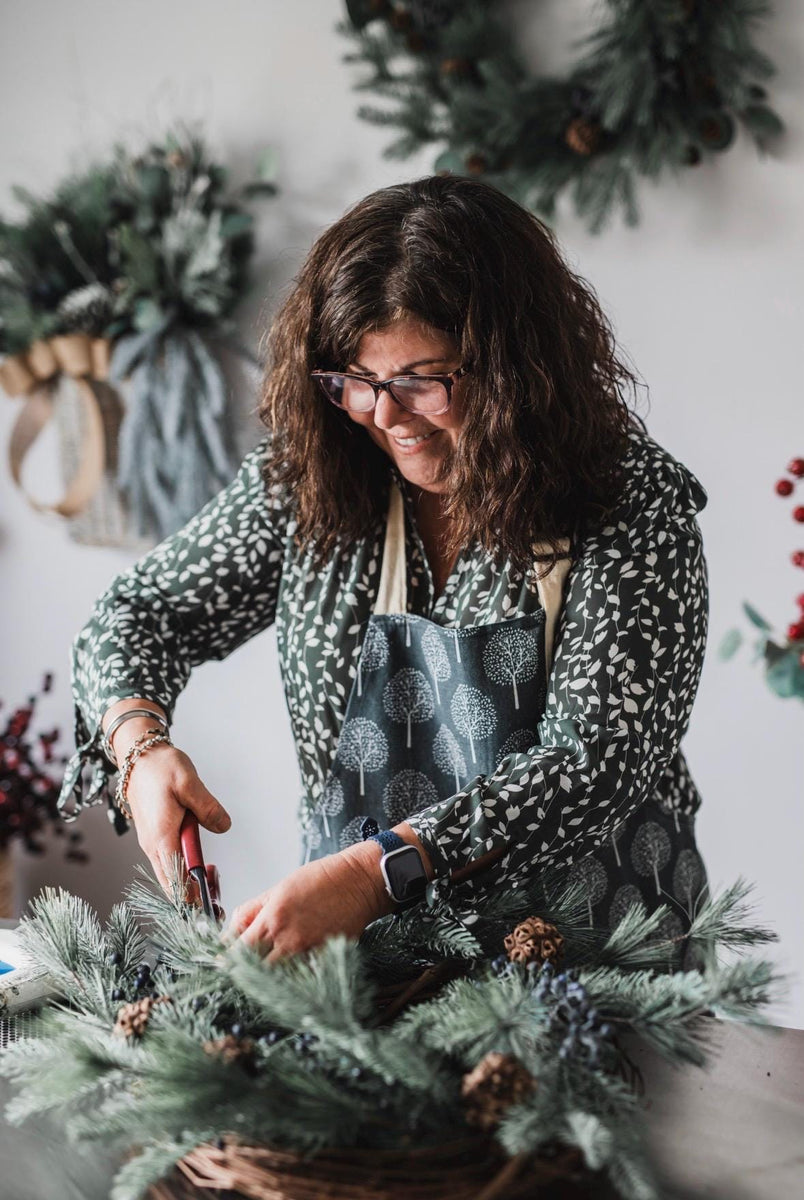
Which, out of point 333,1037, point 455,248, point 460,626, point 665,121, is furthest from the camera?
point 665,121

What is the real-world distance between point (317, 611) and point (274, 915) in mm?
504

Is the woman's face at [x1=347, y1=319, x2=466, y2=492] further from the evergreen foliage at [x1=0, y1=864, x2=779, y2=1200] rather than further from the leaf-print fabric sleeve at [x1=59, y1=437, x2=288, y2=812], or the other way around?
the evergreen foliage at [x1=0, y1=864, x2=779, y2=1200]

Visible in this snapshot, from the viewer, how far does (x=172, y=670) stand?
4.30 feet

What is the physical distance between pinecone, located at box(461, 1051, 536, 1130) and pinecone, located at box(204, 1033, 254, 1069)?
0.14m

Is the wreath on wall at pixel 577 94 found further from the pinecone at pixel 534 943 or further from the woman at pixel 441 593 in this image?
the pinecone at pixel 534 943

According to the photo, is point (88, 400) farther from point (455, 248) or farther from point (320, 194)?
point (455, 248)

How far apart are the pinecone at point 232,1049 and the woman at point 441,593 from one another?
0.40 ft

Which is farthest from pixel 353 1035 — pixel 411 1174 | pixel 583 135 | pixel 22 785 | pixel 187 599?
pixel 22 785

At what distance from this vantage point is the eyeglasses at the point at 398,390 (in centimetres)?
107

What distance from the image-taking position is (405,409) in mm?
1101

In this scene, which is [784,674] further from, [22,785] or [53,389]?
[53,389]

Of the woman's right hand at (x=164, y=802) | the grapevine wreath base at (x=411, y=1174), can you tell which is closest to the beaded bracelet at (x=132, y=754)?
the woman's right hand at (x=164, y=802)

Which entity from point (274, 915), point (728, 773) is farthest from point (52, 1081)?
point (728, 773)

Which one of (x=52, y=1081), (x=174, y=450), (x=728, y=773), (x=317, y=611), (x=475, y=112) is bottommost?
(x=52, y=1081)
